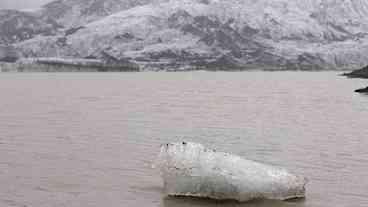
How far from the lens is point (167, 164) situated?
19.6m

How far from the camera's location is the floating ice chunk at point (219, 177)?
743 inches

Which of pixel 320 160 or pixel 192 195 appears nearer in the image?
pixel 192 195

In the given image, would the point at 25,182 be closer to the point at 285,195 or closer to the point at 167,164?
the point at 167,164

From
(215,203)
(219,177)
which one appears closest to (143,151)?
(219,177)

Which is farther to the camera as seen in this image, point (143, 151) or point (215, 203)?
point (143, 151)

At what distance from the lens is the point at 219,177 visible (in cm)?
1889

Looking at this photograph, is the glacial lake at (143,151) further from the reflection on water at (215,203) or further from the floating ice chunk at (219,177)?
the floating ice chunk at (219,177)

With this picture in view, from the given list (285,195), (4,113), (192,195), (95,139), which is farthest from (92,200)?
(4,113)

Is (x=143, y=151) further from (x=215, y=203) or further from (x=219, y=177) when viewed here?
(x=215, y=203)

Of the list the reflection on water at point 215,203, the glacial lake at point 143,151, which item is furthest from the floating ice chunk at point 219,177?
the glacial lake at point 143,151

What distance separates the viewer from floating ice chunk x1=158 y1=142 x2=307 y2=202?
61.9ft

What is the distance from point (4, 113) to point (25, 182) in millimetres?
31787

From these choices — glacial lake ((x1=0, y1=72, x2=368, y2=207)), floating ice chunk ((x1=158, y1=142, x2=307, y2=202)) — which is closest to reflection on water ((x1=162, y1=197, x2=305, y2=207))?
glacial lake ((x1=0, y1=72, x2=368, y2=207))

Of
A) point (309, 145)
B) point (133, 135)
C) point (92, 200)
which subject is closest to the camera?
point (92, 200)
